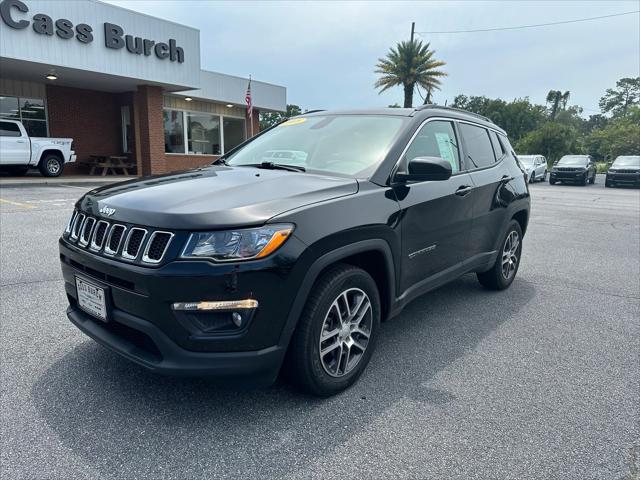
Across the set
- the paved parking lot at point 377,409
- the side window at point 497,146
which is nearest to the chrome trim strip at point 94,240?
the paved parking lot at point 377,409

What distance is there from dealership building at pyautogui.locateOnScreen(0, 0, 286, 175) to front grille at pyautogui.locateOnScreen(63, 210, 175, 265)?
1471cm

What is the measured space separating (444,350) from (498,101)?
3185 inches

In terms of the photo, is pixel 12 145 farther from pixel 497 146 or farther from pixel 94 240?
pixel 497 146

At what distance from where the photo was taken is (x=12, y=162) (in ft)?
51.6

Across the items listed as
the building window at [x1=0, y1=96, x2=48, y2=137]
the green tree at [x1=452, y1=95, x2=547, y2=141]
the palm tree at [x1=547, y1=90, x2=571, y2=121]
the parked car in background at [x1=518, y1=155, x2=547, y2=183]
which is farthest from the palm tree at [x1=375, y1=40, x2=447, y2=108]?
the palm tree at [x1=547, y1=90, x2=571, y2=121]

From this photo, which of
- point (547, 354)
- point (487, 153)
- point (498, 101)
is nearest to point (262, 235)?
point (547, 354)

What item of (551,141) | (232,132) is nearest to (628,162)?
(232,132)

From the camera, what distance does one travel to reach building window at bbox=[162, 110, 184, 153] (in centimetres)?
2231

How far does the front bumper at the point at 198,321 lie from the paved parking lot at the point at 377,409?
38 centimetres

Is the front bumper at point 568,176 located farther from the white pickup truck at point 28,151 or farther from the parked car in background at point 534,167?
the white pickup truck at point 28,151

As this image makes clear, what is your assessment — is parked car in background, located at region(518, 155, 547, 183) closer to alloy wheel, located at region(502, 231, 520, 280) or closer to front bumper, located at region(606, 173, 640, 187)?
front bumper, located at region(606, 173, 640, 187)

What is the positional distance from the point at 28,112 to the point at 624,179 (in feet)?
94.4

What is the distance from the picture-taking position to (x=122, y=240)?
2.44 m

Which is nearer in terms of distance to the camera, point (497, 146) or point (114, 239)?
point (114, 239)
